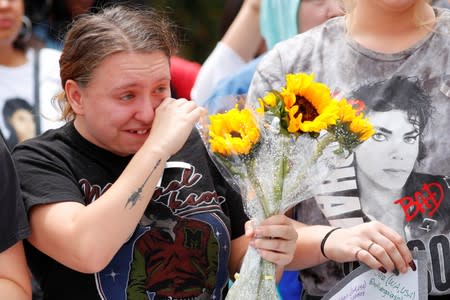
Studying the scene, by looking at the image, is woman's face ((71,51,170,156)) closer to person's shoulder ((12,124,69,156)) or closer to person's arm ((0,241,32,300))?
person's shoulder ((12,124,69,156))

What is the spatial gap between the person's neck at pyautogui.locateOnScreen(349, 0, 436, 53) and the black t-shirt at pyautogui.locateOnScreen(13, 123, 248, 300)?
625mm

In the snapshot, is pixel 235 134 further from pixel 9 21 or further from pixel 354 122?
pixel 9 21

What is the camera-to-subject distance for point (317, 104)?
107 inches

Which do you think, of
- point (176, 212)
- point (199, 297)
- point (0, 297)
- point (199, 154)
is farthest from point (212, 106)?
point (0, 297)

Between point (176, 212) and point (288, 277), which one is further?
point (288, 277)

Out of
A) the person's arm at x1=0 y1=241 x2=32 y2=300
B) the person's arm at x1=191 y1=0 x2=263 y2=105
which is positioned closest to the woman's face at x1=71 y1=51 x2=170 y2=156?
the person's arm at x1=0 y1=241 x2=32 y2=300

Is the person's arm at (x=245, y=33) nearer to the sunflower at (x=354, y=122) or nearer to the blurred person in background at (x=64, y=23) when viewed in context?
the blurred person in background at (x=64, y=23)

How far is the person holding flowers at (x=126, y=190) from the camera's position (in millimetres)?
2814

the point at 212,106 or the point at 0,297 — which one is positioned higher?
the point at 212,106

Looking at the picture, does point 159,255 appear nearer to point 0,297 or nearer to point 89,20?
point 0,297

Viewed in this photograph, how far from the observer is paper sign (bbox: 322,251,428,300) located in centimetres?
288

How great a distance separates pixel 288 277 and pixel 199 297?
0.65 m

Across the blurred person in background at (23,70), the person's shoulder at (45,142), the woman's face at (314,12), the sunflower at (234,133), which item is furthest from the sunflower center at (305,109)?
the blurred person in background at (23,70)

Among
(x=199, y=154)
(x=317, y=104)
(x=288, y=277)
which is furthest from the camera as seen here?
(x=288, y=277)
